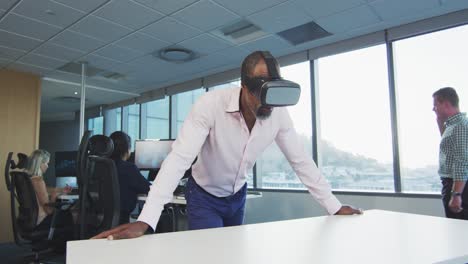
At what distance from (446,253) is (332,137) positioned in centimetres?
382

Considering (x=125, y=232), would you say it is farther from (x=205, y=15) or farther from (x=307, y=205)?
(x=307, y=205)

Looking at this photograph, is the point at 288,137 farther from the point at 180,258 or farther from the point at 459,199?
the point at 459,199

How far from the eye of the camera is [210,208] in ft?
4.75

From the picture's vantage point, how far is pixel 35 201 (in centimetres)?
304

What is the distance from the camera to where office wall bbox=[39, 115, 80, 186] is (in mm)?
9195

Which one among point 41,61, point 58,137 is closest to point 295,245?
point 41,61

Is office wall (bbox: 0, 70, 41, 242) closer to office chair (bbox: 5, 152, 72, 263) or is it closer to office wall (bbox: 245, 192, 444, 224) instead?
office chair (bbox: 5, 152, 72, 263)

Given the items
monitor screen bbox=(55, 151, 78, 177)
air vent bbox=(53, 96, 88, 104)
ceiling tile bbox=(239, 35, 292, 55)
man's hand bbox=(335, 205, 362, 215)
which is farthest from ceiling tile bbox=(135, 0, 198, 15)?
air vent bbox=(53, 96, 88, 104)

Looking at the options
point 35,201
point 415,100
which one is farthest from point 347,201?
point 35,201

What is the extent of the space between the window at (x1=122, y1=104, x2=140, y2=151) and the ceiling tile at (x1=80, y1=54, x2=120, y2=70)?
226cm

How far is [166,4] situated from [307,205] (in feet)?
9.69

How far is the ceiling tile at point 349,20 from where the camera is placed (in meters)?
3.45

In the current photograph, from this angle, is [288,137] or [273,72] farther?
[288,137]

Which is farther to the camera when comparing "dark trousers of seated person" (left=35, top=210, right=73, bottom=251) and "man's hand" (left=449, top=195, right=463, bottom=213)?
"dark trousers of seated person" (left=35, top=210, right=73, bottom=251)
